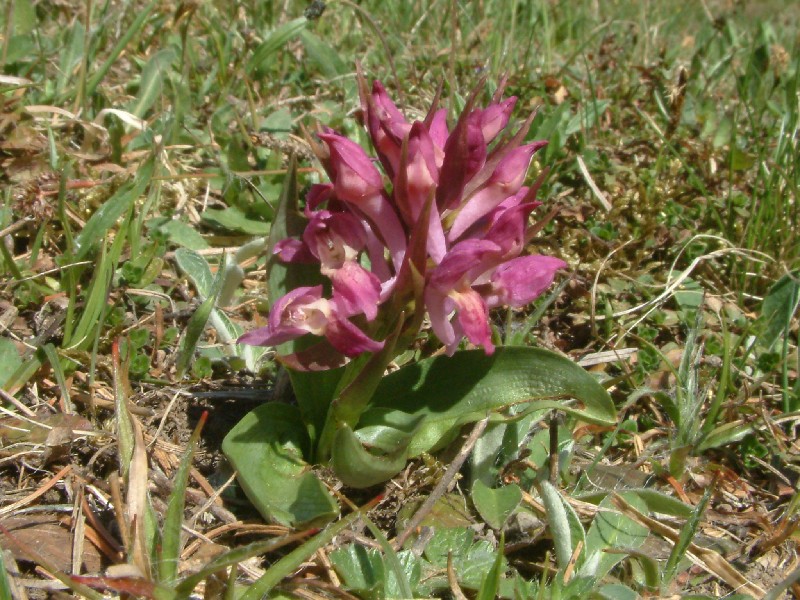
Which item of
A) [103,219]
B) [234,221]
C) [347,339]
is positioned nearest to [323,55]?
[234,221]

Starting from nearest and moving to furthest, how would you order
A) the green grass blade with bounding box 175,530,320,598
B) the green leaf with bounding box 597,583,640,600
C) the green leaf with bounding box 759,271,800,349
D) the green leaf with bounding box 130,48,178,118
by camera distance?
the green grass blade with bounding box 175,530,320,598 < the green leaf with bounding box 597,583,640,600 < the green leaf with bounding box 759,271,800,349 < the green leaf with bounding box 130,48,178,118

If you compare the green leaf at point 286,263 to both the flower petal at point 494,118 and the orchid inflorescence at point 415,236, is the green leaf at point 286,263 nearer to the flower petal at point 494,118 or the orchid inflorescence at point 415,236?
the orchid inflorescence at point 415,236

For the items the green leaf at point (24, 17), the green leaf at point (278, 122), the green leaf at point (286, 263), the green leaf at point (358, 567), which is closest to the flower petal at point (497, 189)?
the green leaf at point (286, 263)

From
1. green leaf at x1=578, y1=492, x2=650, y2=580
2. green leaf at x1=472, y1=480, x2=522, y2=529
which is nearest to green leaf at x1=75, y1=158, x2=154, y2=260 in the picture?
green leaf at x1=472, y1=480, x2=522, y2=529

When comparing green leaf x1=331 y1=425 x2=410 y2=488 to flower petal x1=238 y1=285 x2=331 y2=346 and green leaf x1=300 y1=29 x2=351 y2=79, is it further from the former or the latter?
green leaf x1=300 y1=29 x2=351 y2=79

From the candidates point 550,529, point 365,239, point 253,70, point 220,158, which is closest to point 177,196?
point 220,158

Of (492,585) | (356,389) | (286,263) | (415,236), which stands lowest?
(492,585)

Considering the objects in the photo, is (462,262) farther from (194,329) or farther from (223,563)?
(194,329)

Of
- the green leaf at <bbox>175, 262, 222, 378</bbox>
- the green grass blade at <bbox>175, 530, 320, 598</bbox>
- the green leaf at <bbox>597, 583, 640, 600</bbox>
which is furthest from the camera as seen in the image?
the green leaf at <bbox>175, 262, 222, 378</bbox>
